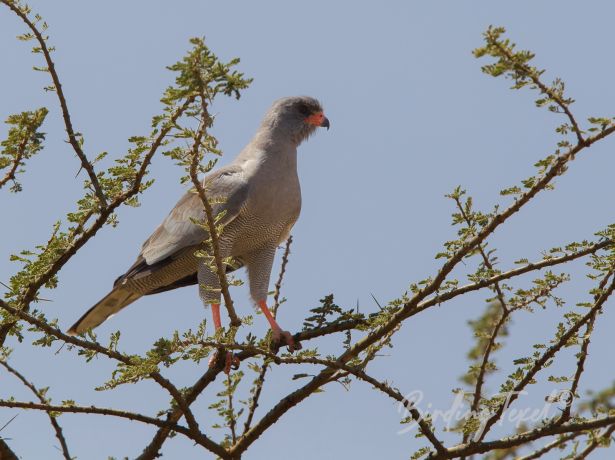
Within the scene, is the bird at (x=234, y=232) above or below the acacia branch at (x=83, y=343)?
above

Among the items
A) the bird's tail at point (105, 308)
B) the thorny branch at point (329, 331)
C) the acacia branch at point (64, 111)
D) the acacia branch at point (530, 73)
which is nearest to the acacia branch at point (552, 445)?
the thorny branch at point (329, 331)

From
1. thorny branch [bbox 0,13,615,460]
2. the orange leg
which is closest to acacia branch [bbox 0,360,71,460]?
thorny branch [bbox 0,13,615,460]

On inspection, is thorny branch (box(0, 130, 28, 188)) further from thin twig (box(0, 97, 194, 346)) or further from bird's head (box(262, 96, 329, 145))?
bird's head (box(262, 96, 329, 145))

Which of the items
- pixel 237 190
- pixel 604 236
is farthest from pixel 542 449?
pixel 237 190

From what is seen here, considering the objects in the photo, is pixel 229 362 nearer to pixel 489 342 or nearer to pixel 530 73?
pixel 489 342

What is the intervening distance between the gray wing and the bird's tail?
0.32 m

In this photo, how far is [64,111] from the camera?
167 inches

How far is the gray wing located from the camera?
20.1ft

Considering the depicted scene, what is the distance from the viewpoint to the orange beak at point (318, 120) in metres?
7.30

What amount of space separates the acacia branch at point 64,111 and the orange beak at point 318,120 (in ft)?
10.5

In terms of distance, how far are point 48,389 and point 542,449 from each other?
2219 millimetres

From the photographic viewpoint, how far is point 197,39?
3006mm

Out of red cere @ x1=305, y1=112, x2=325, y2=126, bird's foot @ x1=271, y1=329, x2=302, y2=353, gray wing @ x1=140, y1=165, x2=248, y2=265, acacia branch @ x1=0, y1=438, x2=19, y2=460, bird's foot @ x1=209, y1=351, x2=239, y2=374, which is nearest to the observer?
acacia branch @ x1=0, y1=438, x2=19, y2=460

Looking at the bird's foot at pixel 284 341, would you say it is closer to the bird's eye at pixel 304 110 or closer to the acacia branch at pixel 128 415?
the acacia branch at pixel 128 415
